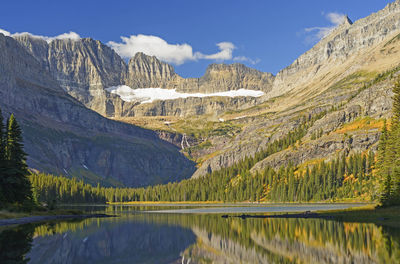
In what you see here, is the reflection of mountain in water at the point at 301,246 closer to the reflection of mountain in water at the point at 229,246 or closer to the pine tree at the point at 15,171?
the reflection of mountain in water at the point at 229,246

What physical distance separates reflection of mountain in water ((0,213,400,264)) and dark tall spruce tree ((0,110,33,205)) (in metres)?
27.0

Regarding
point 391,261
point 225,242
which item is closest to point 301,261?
point 391,261

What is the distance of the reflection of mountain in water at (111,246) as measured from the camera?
48.2 metres

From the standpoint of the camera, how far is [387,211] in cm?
8638

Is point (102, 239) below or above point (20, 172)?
below

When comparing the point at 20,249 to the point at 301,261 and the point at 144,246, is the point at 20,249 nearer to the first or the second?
the point at 144,246

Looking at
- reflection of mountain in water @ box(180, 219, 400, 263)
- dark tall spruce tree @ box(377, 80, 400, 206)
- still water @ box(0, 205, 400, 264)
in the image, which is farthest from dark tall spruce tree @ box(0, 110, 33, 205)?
dark tall spruce tree @ box(377, 80, 400, 206)

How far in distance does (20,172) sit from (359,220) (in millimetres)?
72259

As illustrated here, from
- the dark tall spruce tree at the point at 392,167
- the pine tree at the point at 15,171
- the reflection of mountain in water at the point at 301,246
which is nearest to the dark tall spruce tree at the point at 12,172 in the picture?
the pine tree at the point at 15,171

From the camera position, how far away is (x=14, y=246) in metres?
51.4

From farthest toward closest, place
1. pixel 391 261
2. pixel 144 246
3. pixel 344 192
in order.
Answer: pixel 344 192 < pixel 144 246 < pixel 391 261

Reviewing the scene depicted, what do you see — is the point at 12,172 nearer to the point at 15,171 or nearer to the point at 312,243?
the point at 15,171

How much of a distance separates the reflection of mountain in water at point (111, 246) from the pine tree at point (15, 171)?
25451 mm

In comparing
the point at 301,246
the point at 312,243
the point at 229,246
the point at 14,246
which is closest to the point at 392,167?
the point at 312,243
